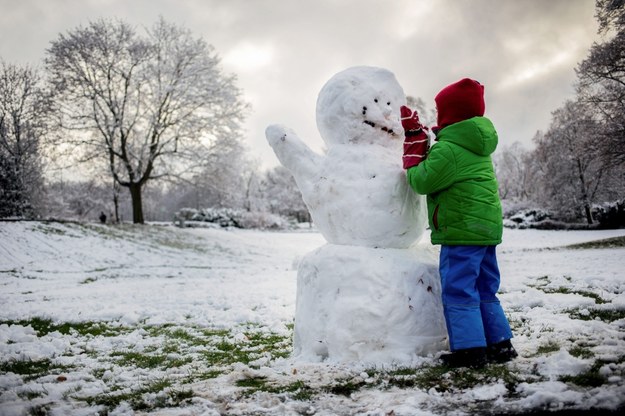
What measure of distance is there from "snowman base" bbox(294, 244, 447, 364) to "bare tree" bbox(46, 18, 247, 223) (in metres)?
17.3

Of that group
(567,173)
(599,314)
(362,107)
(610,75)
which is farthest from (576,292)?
(567,173)

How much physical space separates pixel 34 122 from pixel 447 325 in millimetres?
20551

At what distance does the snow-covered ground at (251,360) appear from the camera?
205 centimetres

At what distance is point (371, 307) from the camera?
2.82m

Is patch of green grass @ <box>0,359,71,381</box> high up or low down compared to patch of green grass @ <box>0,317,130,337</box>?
up

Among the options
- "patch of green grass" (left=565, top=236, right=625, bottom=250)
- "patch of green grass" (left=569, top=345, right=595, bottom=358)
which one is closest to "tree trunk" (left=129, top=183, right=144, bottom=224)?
"patch of green grass" (left=565, top=236, right=625, bottom=250)

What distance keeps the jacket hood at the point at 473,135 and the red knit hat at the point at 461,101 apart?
6 centimetres

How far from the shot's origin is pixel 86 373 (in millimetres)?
3090

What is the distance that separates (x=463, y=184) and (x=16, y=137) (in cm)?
2516

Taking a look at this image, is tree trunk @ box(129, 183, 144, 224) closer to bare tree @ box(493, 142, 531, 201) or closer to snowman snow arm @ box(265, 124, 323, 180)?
snowman snow arm @ box(265, 124, 323, 180)

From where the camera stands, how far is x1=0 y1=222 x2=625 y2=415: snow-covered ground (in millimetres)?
2055

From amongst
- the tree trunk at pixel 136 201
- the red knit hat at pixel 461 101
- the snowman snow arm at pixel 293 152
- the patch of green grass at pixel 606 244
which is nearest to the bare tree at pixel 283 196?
the tree trunk at pixel 136 201

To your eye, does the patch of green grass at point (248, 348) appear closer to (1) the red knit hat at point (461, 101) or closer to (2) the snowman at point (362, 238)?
(2) the snowman at point (362, 238)

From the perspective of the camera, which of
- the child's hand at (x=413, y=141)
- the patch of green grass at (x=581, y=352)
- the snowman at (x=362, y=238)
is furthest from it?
the child's hand at (x=413, y=141)
